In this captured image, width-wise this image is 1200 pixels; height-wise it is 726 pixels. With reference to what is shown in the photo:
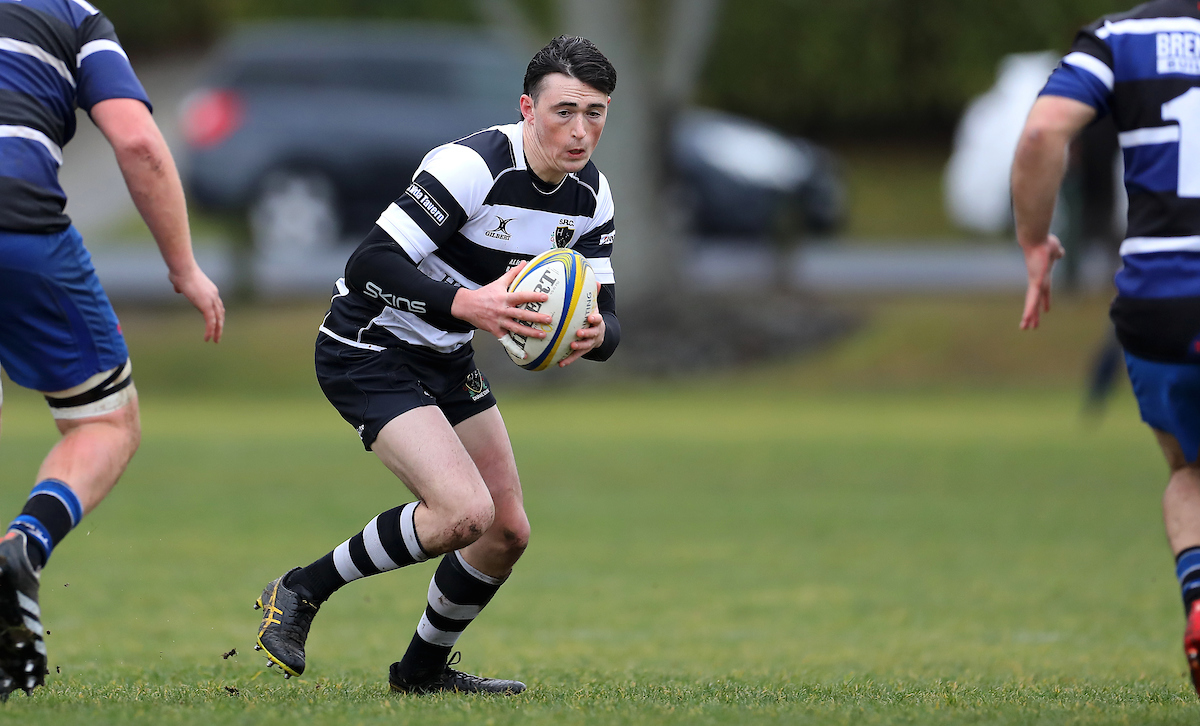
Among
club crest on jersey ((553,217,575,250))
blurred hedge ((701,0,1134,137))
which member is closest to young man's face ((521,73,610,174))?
club crest on jersey ((553,217,575,250))

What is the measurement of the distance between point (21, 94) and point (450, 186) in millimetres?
1336

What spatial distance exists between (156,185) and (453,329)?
109 centimetres

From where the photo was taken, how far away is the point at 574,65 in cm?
499

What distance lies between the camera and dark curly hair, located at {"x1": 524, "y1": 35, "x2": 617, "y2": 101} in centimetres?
498

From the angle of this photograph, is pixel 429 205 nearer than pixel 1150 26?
No

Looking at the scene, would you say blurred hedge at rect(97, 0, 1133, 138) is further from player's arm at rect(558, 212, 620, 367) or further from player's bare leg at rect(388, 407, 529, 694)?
player's bare leg at rect(388, 407, 529, 694)

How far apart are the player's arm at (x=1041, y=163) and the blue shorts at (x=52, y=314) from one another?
112 inches

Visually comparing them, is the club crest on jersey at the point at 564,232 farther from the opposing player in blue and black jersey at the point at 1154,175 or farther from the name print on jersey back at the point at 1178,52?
the name print on jersey back at the point at 1178,52

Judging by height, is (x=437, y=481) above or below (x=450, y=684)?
above

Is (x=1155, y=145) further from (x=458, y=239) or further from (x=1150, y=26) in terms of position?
(x=458, y=239)

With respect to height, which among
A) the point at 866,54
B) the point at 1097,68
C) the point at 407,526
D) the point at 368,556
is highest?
the point at 1097,68

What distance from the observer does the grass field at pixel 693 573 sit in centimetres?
495

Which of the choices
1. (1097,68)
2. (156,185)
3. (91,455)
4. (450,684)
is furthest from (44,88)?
(1097,68)

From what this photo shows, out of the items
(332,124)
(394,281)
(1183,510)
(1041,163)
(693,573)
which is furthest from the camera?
(332,124)
